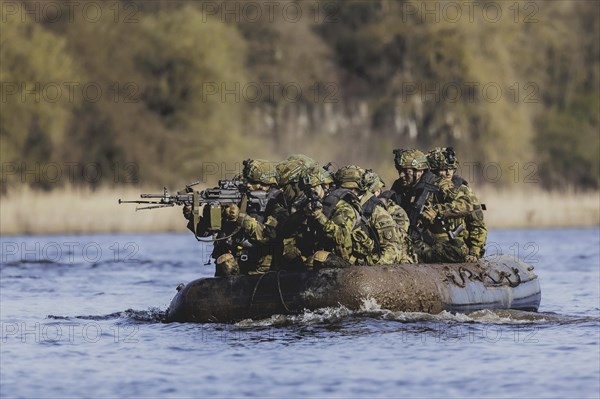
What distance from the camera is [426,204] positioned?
18781 millimetres

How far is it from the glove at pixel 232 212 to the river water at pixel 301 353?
112 cm

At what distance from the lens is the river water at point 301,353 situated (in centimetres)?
1395

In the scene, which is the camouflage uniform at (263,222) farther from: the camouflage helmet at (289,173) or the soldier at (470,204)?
the soldier at (470,204)

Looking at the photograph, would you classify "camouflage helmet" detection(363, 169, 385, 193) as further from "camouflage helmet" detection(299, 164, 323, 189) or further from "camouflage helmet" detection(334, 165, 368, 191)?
"camouflage helmet" detection(299, 164, 323, 189)

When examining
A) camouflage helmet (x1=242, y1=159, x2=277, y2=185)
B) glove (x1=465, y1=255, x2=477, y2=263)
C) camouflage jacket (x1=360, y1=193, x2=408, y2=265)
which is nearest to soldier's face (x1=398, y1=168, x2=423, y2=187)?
glove (x1=465, y1=255, x2=477, y2=263)

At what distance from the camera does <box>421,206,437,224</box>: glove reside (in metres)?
18.6

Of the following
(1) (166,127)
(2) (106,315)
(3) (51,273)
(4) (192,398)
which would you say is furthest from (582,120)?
(4) (192,398)

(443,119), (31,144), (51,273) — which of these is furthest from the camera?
(443,119)

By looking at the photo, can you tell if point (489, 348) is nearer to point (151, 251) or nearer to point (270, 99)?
point (151, 251)

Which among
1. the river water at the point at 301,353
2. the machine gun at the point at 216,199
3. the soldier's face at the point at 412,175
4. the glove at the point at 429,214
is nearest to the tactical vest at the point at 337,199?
the machine gun at the point at 216,199

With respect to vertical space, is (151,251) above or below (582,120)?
below

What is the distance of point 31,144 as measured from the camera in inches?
1842

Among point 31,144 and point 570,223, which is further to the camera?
point 31,144

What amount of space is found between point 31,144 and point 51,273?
19.1 m
